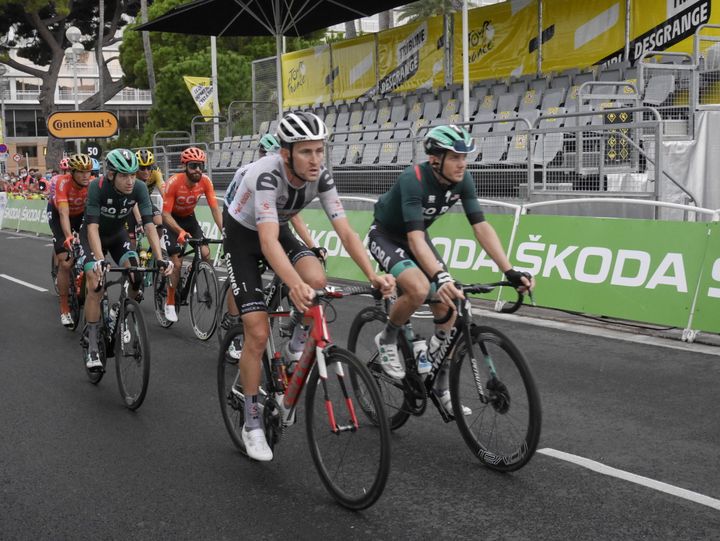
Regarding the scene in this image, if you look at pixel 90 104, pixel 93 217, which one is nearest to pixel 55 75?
pixel 90 104

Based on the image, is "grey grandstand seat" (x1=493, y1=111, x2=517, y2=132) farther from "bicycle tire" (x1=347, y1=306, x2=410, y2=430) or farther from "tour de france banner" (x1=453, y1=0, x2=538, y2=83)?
"bicycle tire" (x1=347, y1=306, x2=410, y2=430)

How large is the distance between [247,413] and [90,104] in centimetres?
6216

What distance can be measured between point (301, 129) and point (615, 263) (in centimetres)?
533

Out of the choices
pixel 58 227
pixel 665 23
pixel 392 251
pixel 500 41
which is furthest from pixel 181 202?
pixel 500 41

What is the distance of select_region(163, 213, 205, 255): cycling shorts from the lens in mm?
10336

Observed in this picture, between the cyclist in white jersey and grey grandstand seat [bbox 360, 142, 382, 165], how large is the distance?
12.0 metres

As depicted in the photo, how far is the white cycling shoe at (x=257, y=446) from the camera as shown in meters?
5.32

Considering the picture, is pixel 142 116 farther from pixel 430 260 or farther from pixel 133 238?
pixel 430 260

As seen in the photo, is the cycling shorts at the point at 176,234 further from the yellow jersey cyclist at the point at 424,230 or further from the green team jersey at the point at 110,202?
the yellow jersey cyclist at the point at 424,230

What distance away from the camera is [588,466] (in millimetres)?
5266

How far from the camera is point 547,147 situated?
46.6ft

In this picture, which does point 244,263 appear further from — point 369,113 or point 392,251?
point 369,113

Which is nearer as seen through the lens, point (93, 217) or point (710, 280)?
point (93, 217)

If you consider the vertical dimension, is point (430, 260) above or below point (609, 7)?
below
